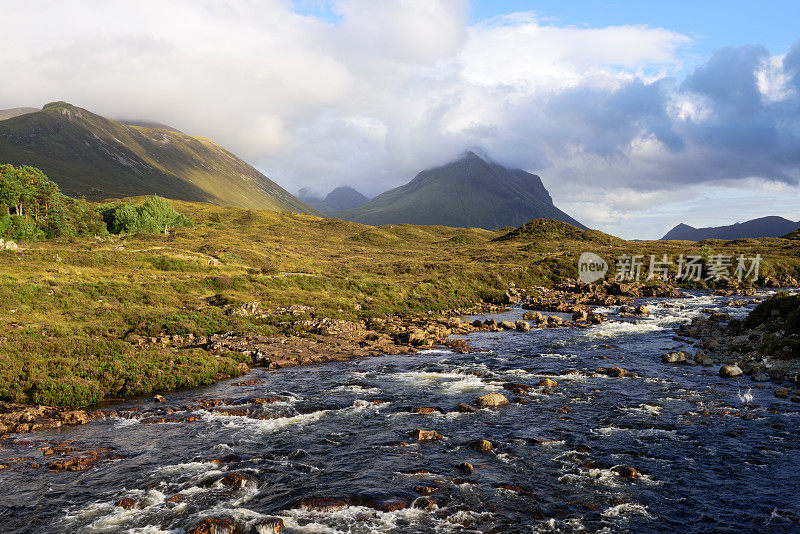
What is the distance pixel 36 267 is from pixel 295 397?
48.4 metres

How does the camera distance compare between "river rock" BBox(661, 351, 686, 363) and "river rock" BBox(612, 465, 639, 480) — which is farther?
"river rock" BBox(661, 351, 686, 363)

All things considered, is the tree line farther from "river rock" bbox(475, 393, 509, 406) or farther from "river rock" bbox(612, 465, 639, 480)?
"river rock" bbox(612, 465, 639, 480)

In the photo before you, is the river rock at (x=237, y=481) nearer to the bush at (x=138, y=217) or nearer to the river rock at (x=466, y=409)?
the river rock at (x=466, y=409)

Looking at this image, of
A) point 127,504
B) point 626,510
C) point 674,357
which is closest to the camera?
point 626,510

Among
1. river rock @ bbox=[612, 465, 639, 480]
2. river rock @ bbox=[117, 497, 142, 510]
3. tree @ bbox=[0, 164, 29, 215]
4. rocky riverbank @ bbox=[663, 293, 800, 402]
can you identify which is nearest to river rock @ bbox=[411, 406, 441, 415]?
river rock @ bbox=[612, 465, 639, 480]

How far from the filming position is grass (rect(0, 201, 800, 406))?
99.9ft

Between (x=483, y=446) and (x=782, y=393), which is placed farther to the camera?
(x=782, y=393)

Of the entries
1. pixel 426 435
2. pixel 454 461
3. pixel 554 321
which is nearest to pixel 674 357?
pixel 554 321

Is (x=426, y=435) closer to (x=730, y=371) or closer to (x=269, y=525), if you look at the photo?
(x=269, y=525)

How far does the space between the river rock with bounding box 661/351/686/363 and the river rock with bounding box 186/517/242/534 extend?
119 feet

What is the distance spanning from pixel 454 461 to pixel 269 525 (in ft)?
28.2

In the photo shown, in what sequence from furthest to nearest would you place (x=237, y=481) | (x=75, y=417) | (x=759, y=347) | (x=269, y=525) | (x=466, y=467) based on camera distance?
1. (x=759, y=347)
2. (x=75, y=417)
3. (x=466, y=467)
4. (x=237, y=481)
5. (x=269, y=525)

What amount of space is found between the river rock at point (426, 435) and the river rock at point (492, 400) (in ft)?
18.0

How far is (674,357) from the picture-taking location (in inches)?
1468
